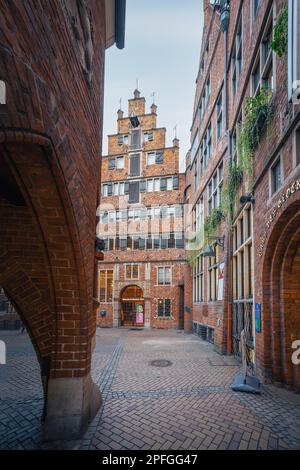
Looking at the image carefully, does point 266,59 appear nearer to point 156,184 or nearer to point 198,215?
point 198,215

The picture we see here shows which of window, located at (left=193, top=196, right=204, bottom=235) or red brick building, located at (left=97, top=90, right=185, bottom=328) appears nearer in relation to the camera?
window, located at (left=193, top=196, right=204, bottom=235)

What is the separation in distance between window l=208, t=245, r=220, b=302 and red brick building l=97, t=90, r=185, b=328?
7.85m

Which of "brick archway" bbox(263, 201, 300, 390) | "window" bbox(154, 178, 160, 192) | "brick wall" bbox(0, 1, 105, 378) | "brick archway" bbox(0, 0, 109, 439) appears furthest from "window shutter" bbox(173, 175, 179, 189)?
"brick archway" bbox(0, 0, 109, 439)

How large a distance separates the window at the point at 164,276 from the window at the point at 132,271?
5.75 feet

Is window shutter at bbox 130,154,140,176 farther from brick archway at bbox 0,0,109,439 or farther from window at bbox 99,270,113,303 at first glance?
brick archway at bbox 0,0,109,439

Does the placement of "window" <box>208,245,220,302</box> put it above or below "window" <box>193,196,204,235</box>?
below

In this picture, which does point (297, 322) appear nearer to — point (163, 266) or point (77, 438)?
point (77, 438)

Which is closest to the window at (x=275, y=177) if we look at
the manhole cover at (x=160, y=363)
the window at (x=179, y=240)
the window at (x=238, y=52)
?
the window at (x=238, y=52)

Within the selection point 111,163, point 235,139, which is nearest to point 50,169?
point 235,139

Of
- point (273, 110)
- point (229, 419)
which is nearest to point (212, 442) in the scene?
point (229, 419)

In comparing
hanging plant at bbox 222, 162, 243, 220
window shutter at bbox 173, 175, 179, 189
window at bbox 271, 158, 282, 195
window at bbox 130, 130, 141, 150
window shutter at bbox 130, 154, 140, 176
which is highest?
window at bbox 130, 130, 141, 150

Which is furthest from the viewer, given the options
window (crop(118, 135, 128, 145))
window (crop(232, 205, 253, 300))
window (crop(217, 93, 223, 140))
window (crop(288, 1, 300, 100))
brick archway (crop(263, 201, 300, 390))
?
window (crop(118, 135, 128, 145))

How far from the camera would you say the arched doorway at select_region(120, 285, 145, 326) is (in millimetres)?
23000
